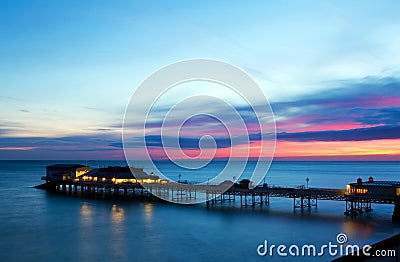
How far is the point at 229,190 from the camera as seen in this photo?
2532 inches

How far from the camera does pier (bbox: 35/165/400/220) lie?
172ft

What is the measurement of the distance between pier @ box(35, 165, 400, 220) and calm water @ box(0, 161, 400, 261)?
8.28 ft

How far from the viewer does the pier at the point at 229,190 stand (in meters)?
52.5

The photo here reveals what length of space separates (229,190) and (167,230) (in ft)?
68.9

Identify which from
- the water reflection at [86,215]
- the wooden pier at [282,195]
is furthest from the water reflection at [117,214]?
the wooden pier at [282,195]

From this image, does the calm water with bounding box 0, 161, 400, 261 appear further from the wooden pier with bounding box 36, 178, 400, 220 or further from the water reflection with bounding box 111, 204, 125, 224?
the wooden pier with bounding box 36, 178, 400, 220

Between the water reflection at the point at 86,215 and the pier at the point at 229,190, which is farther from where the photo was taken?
the pier at the point at 229,190

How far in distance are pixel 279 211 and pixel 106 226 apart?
87.5 ft

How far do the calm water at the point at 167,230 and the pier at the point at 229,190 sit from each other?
2523 mm

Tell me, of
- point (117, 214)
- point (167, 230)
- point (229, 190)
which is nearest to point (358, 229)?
point (167, 230)

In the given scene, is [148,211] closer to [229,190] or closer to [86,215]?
[86,215]

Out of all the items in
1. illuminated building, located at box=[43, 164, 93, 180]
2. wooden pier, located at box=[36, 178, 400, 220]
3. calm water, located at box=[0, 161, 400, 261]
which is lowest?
calm water, located at box=[0, 161, 400, 261]

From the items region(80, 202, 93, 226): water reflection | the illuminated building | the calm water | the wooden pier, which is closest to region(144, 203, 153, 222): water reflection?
the calm water

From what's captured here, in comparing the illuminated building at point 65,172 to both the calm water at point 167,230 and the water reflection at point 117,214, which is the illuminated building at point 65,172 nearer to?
the calm water at point 167,230
